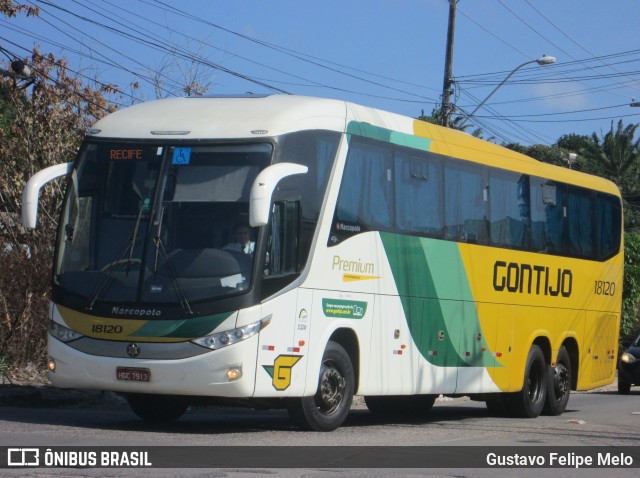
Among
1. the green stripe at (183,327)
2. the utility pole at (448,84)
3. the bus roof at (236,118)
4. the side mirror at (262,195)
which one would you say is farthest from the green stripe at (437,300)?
the utility pole at (448,84)

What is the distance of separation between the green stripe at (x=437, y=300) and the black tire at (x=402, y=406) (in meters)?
1.53

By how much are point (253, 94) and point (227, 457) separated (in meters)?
5.22

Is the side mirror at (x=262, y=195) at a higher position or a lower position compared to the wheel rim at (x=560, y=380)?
higher

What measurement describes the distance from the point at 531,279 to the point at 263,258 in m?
6.91

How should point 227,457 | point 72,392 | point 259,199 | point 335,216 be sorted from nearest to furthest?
point 227,457
point 259,199
point 335,216
point 72,392

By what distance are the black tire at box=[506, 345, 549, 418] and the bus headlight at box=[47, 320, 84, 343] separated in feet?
25.6

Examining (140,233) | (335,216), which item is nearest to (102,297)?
(140,233)

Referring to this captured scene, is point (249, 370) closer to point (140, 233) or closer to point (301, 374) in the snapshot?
point (301, 374)

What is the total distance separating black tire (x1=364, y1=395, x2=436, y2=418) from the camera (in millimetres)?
17445

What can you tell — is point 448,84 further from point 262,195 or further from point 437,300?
point 262,195

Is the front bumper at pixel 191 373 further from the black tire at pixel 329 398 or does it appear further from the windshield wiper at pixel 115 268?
the black tire at pixel 329 398

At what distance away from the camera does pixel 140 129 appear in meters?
12.7

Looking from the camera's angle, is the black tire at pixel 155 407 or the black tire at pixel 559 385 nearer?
the black tire at pixel 155 407

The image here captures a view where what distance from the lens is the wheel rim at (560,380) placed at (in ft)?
60.9
